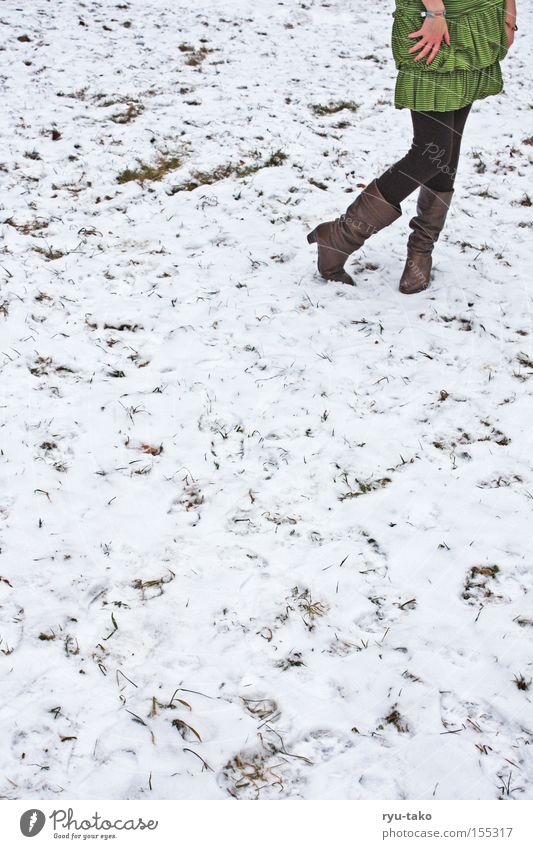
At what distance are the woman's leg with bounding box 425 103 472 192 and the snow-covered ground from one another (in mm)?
721

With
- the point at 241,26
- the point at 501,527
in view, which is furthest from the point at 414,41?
the point at 241,26

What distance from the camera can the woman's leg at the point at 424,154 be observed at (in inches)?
133

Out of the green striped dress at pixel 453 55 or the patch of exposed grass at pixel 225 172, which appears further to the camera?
the patch of exposed grass at pixel 225 172

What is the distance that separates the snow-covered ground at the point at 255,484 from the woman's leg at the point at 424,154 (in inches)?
31.0

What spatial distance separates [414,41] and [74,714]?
3385mm

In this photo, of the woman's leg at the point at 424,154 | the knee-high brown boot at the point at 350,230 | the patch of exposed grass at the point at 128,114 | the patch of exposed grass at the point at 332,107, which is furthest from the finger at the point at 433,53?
the patch of exposed grass at the point at 128,114

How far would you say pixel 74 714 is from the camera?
221 cm

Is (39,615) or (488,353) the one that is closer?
(39,615)

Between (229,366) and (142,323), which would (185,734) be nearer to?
(229,366)

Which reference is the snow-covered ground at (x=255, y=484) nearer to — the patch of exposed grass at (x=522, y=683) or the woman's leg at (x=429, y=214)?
the patch of exposed grass at (x=522, y=683)

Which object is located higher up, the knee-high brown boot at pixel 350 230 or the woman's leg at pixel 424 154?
the woman's leg at pixel 424 154

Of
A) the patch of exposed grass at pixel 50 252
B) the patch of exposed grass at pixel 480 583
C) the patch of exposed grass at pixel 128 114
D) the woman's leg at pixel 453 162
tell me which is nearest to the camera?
the patch of exposed grass at pixel 480 583

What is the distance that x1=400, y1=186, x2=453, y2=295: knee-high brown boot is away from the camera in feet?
12.3
